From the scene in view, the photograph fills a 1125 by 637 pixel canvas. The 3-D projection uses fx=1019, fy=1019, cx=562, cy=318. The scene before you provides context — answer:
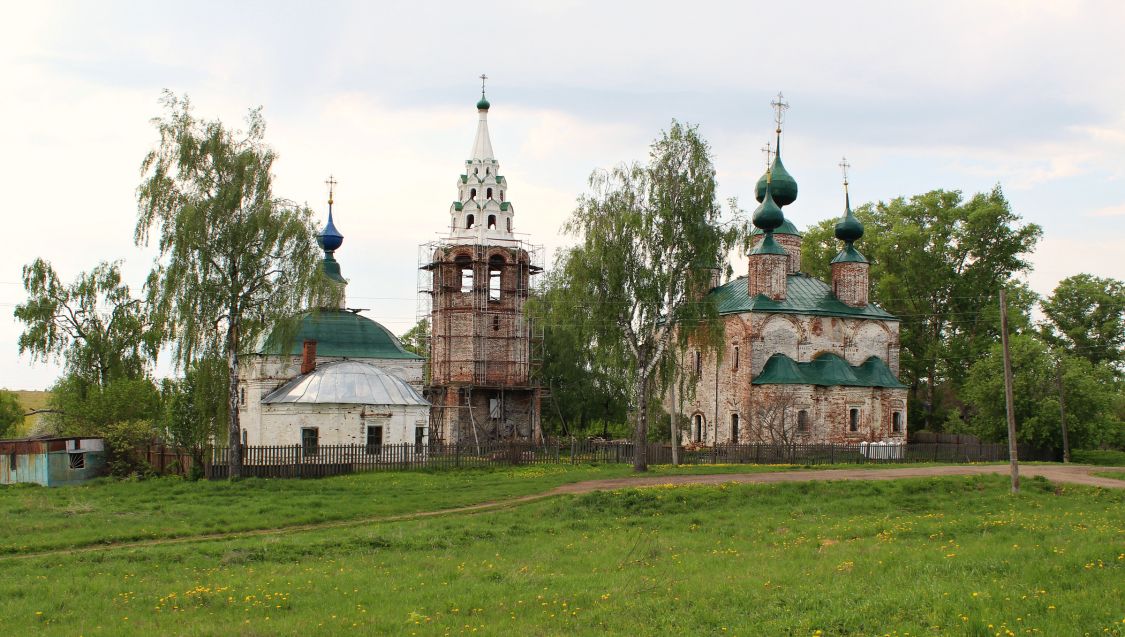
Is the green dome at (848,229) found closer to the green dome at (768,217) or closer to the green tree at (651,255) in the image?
the green dome at (768,217)

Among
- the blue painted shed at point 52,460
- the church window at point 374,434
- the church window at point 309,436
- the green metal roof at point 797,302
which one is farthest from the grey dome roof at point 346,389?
the green metal roof at point 797,302

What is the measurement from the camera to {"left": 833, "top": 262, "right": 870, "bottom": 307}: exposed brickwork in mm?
43688

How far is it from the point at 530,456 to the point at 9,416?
23.1 m

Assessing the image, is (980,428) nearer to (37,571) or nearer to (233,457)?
(233,457)

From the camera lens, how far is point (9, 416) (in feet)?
138

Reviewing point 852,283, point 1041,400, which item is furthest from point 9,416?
point 1041,400

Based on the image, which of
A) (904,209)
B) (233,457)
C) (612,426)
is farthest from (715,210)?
(612,426)

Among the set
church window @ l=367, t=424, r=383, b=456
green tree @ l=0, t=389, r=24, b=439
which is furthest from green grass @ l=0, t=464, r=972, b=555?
green tree @ l=0, t=389, r=24, b=439

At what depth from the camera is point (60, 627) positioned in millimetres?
11508

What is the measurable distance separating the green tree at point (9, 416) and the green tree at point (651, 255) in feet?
85.0

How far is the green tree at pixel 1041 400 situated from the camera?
38906 mm

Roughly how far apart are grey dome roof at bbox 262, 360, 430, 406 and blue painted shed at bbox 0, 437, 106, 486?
328 inches

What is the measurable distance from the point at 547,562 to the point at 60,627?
22.4 feet

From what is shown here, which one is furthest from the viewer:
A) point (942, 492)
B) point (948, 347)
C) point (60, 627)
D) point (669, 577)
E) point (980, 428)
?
point (948, 347)
